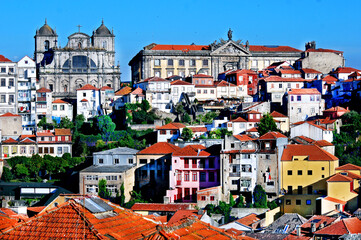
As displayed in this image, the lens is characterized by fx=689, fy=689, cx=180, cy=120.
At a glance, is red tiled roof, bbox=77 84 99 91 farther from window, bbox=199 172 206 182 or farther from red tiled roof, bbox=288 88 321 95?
window, bbox=199 172 206 182

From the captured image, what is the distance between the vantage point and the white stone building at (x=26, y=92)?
296 ft

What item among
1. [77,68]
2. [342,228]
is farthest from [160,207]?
[77,68]

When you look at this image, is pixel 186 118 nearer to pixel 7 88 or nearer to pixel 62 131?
pixel 62 131

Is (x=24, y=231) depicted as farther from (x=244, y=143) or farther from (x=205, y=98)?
(x=205, y=98)

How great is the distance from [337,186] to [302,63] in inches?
1781

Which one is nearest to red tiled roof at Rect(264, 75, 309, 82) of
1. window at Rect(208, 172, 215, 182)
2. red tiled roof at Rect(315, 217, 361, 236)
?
window at Rect(208, 172, 215, 182)

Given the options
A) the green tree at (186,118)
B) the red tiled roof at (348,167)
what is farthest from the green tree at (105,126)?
the red tiled roof at (348,167)

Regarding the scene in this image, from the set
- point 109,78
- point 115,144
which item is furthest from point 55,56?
point 115,144

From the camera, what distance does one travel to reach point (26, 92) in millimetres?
93312

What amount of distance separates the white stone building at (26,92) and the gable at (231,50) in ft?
97.0

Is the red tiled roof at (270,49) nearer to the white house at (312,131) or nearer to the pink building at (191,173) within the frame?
the white house at (312,131)

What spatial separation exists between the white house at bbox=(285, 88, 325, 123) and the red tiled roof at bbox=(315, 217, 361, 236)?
126 ft

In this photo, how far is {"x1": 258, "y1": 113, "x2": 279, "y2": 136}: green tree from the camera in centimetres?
7206

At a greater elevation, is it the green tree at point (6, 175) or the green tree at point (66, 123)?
the green tree at point (66, 123)
